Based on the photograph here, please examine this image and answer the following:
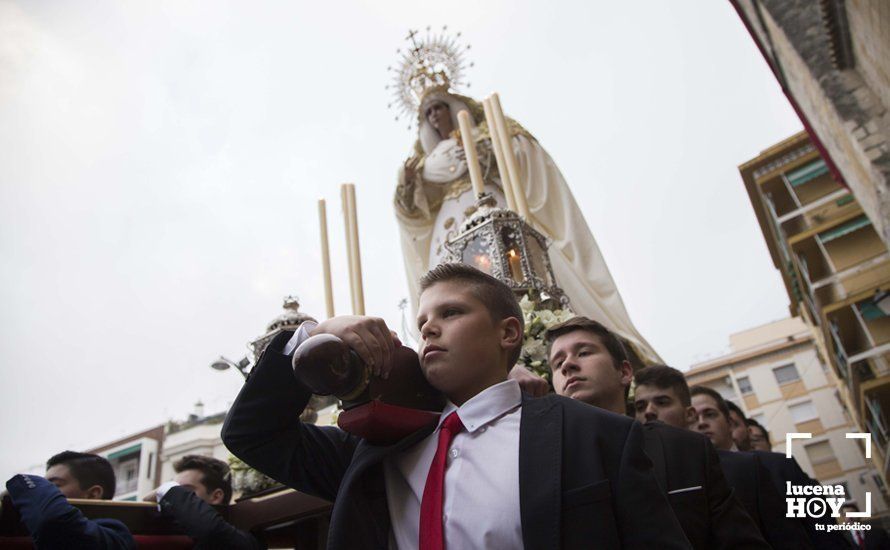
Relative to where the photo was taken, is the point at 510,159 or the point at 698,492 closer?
the point at 698,492

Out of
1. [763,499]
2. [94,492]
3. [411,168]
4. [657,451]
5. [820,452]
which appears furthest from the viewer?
[820,452]

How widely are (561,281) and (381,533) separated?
3917mm

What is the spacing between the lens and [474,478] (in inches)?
45.4

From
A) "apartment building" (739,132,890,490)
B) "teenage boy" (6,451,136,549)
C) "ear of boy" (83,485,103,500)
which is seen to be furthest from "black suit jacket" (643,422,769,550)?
"apartment building" (739,132,890,490)

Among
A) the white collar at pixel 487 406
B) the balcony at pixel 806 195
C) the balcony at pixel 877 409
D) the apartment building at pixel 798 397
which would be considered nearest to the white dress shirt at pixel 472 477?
the white collar at pixel 487 406

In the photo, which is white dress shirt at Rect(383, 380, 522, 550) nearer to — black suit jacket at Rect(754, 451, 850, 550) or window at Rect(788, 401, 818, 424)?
black suit jacket at Rect(754, 451, 850, 550)

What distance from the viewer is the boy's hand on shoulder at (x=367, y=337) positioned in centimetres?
104

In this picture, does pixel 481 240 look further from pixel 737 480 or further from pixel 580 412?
pixel 580 412

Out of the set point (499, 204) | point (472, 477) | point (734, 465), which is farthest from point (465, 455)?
point (499, 204)

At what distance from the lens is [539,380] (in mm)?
1750

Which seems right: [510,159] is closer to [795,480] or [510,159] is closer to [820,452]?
[795,480]

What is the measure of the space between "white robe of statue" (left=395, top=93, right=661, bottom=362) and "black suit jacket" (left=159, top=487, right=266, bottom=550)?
126 inches

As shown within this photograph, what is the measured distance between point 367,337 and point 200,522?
1.52 m

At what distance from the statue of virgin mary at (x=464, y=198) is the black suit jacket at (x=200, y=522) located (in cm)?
320
